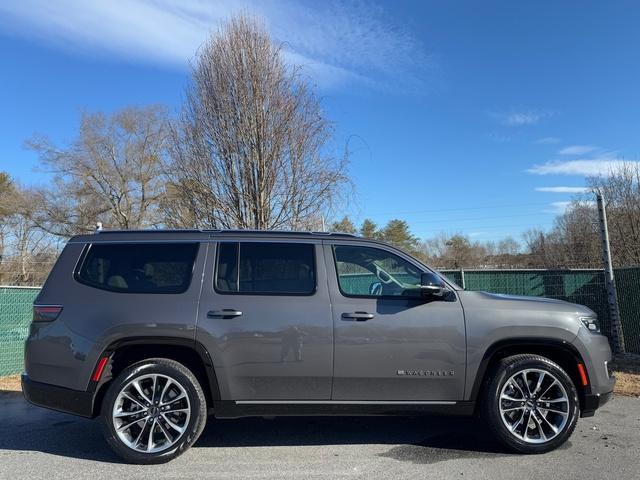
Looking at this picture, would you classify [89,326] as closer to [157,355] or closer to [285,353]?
[157,355]

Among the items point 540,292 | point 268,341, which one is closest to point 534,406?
point 268,341

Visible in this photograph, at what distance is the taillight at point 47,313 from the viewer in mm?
4566

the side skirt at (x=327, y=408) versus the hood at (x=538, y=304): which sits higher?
the hood at (x=538, y=304)

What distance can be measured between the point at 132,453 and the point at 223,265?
1.79m

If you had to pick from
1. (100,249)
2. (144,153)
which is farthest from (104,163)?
(100,249)

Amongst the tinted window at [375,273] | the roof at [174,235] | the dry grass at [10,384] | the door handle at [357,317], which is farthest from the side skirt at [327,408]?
the dry grass at [10,384]

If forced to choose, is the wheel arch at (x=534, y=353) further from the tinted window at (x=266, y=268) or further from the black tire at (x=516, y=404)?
the tinted window at (x=266, y=268)

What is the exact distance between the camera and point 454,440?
16.2ft

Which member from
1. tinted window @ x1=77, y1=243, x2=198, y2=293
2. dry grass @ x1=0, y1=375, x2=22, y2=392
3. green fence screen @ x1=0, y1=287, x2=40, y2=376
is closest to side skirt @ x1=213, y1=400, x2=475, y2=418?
tinted window @ x1=77, y1=243, x2=198, y2=293

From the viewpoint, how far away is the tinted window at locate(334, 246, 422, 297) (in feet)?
15.6

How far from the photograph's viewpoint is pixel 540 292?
33.4ft

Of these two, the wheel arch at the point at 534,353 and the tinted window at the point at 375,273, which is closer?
the wheel arch at the point at 534,353

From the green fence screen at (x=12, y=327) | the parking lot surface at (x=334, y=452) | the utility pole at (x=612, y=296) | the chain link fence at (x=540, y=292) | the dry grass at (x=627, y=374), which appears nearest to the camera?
the parking lot surface at (x=334, y=452)

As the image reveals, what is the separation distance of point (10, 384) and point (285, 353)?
18.9 feet
